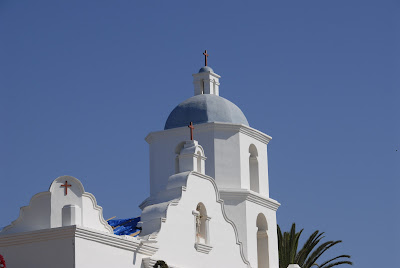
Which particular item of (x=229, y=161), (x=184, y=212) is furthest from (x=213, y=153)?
(x=184, y=212)

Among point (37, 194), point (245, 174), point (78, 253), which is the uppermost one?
point (245, 174)

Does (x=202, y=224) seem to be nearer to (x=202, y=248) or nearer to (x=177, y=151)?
(x=202, y=248)

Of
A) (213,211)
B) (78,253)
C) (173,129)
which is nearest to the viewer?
(78,253)

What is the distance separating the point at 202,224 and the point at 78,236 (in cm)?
688

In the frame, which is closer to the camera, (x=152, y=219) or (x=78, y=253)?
(x=78, y=253)

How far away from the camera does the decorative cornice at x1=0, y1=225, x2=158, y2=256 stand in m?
30.1

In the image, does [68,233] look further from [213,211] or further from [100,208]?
[213,211]

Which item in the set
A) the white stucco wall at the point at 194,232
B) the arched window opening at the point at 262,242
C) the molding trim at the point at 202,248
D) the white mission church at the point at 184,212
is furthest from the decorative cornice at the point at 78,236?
the arched window opening at the point at 262,242

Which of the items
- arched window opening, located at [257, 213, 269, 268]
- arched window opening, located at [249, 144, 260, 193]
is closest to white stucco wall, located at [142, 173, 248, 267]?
arched window opening, located at [257, 213, 269, 268]

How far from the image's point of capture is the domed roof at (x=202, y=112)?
39500 millimetres

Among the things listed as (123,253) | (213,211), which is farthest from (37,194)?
(213,211)

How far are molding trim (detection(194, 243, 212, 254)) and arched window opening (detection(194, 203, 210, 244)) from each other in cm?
23

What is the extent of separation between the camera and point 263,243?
4034cm

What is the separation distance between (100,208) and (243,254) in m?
7.90
